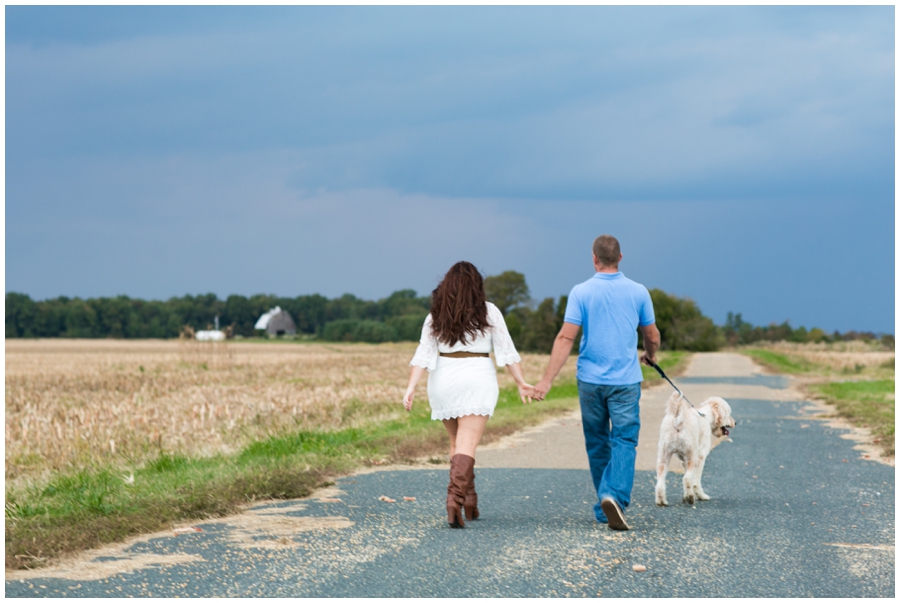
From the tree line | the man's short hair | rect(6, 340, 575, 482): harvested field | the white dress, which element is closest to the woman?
the white dress

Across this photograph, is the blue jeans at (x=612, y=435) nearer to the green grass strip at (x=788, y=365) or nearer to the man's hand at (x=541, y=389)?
the man's hand at (x=541, y=389)

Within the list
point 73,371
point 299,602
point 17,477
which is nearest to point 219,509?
point 299,602

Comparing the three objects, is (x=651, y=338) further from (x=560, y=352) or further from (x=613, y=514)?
(x=613, y=514)

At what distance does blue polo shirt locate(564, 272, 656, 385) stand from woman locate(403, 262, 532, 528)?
58cm

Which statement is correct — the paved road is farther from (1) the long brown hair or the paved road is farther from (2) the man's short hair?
(2) the man's short hair

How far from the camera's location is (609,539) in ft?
21.7

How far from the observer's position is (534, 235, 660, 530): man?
7.09 m

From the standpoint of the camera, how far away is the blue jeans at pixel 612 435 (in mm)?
7031

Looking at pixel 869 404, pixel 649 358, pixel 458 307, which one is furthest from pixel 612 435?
pixel 869 404

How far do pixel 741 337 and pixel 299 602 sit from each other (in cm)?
17814

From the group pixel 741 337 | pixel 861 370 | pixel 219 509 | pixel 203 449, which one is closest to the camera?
pixel 219 509

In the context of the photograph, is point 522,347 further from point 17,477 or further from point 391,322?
point 17,477

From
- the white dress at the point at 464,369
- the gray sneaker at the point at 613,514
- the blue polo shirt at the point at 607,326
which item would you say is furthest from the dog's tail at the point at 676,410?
the white dress at the point at 464,369

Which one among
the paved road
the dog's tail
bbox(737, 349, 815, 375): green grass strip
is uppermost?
the dog's tail
